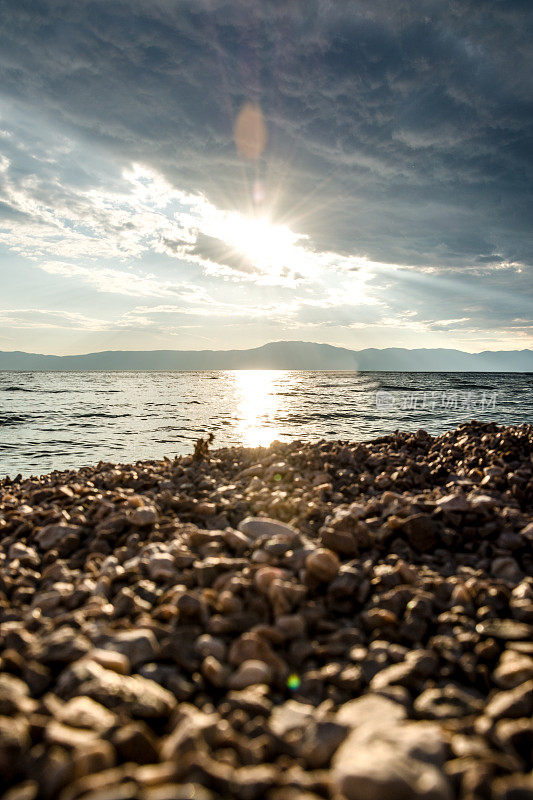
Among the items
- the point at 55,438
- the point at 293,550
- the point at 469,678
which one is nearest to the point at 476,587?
the point at 469,678

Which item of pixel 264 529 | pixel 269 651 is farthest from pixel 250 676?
pixel 264 529

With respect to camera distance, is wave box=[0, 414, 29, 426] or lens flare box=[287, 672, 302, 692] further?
wave box=[0, 414, 29, 426]

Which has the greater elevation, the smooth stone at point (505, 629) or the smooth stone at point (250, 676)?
the smooth stone at point (505, 629)

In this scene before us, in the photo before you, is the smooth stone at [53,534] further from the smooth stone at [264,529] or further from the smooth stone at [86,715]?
the smooth stone at [86,715]

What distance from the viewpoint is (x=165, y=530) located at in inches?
173

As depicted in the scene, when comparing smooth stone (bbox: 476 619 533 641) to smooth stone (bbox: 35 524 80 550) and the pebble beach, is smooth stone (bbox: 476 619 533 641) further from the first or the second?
smooth stone (bbox: 35 524 80 550)

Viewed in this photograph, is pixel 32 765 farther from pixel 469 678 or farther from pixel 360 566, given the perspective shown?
pixel 360 566

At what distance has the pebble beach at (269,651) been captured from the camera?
1488mm

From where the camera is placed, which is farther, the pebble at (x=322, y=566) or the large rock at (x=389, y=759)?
the pebble at (x=322, y=566)

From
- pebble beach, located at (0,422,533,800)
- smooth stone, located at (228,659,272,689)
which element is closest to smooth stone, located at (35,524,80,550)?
pebble beach, located at (0,422,533,800)

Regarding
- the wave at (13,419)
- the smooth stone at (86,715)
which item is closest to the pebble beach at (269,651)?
the smooth stone at (86,715)

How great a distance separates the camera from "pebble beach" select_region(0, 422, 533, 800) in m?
1.49

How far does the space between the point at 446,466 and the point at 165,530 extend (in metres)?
4.83

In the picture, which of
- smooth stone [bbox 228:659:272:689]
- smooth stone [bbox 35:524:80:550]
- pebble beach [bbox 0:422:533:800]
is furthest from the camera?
smooth stone [bbox 35:524:80:550]
